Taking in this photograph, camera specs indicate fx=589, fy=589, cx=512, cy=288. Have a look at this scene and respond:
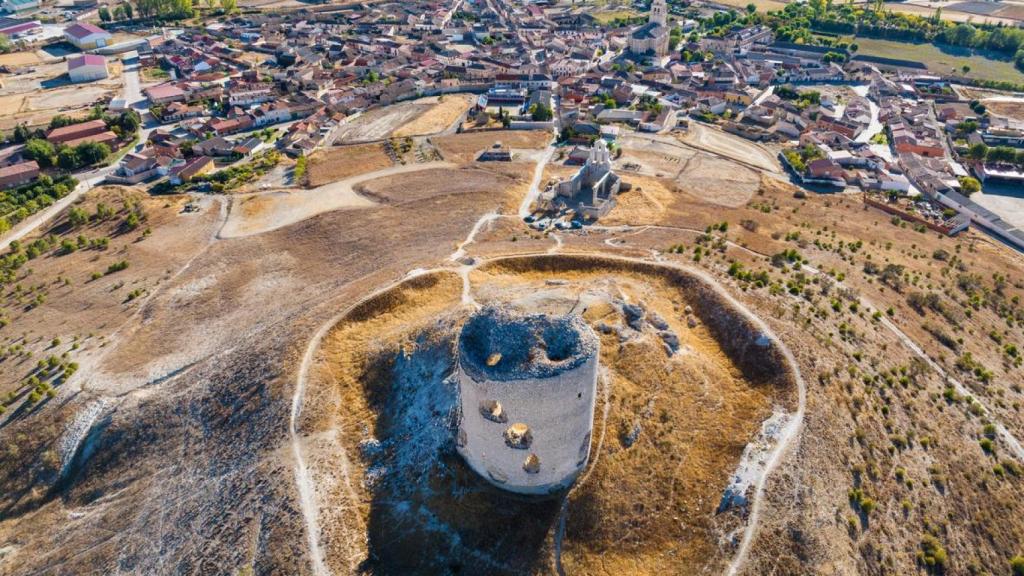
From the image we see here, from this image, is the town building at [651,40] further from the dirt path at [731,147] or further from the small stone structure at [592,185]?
the small stone structure at [592,185]

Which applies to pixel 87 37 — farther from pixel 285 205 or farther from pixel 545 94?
pixel 545 94

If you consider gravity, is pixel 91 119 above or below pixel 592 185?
above

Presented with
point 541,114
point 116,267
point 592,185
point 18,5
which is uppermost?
point 18,5

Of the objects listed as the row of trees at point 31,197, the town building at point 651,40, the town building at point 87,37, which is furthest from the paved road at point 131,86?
the town building at point 651,40

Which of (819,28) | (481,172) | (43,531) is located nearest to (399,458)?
(43,531)

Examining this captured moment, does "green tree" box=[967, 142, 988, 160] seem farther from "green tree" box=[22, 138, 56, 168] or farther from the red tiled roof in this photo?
the red tiled roof

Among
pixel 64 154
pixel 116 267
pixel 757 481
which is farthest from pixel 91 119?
pixel 757 481
